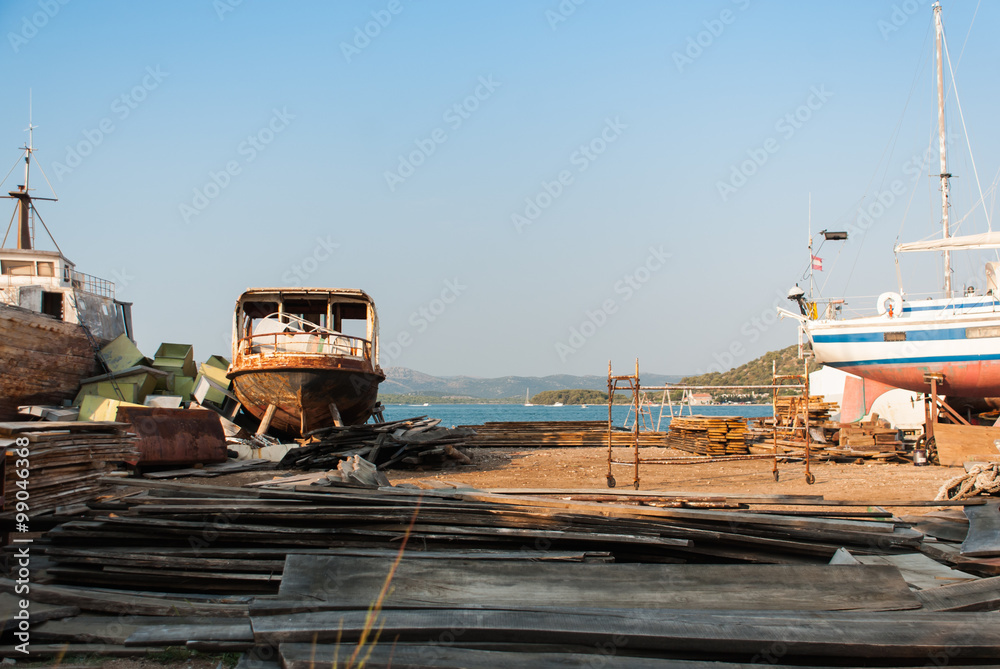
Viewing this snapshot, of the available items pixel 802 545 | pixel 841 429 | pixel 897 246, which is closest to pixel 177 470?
pixel 802 545

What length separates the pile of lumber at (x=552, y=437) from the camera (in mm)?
23891

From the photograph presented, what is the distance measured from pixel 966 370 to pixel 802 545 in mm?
21742

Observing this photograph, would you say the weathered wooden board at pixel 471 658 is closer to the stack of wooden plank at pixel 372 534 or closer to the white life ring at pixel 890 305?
the stack of wooden plank at pixel 372 534

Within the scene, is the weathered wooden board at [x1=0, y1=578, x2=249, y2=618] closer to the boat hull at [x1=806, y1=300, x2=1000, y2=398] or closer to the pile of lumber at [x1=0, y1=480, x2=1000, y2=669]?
the pile of lumber at [x1=0, y1=480, x2=1000, y2=669]

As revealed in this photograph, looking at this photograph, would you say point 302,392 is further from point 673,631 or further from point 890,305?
point 890,305

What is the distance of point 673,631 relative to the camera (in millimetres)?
3701

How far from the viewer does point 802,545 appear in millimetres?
5355

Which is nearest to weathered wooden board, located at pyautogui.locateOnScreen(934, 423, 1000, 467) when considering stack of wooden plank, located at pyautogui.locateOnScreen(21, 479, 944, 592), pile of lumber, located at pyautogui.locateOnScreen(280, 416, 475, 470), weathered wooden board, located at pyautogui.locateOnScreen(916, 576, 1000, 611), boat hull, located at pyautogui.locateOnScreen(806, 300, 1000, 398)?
boat hull, located at pyautogui.locateOnScreen(806, 300, 1000, 398)

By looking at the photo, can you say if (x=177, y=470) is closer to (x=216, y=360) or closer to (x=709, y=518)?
(x=709, y=518)

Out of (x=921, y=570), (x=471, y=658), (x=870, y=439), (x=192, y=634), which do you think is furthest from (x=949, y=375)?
(x=192, y=634)

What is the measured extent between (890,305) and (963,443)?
9.07 meters

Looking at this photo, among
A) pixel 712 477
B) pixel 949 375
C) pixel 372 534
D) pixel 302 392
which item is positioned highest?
pixel 949 375

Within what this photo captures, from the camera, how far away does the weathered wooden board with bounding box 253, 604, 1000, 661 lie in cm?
361

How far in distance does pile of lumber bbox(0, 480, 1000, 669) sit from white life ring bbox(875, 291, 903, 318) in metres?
19.7
